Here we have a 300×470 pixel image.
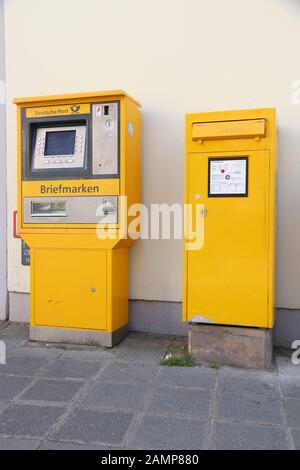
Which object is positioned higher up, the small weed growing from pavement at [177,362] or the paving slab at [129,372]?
the small weed growing from pavement at [177,362]

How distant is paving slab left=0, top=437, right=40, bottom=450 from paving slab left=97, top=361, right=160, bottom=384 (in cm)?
105

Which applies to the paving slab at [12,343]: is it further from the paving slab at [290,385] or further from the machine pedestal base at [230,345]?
the paving slab at [290,385]

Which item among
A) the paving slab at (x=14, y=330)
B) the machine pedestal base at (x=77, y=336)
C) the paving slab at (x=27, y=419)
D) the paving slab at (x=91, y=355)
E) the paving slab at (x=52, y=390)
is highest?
the machine pedestal base at (x=77, y=336)

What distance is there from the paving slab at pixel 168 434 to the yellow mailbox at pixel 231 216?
1.20 m

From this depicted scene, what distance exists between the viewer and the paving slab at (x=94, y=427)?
9.49 feet

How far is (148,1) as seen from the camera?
494 centimetres

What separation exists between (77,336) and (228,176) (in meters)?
2.17

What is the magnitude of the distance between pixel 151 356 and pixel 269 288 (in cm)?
130

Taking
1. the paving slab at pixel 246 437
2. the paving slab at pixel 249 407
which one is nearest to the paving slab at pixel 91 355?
the paving slab at pixel 249 407

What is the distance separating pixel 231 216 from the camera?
404 centimetres

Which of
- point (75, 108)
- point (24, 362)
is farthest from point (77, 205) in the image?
point (24, 362)

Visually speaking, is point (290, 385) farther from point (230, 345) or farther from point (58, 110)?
point (58, 110)

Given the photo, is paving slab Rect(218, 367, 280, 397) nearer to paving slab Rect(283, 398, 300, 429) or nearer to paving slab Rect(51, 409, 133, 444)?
paving slab Rect(283, 398, 300, 429)
